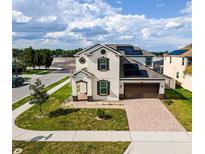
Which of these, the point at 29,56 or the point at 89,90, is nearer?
the point at 89,90

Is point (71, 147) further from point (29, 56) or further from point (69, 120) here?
point (29, 56)

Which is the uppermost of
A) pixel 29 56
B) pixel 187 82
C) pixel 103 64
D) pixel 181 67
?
pixel 29 56

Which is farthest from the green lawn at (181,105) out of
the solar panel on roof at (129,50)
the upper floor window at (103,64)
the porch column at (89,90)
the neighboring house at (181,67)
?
the solar panel on roof at (129,50)

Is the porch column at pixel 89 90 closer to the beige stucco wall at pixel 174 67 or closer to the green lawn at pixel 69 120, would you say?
the green lawn at pixel 69 120

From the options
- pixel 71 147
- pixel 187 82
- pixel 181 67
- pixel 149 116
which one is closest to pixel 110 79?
pixel 149 116

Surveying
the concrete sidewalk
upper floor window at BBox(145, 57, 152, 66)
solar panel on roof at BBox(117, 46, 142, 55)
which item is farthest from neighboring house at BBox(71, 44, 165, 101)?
solar panel on roof at BBox(117, 46, 142, 55)
